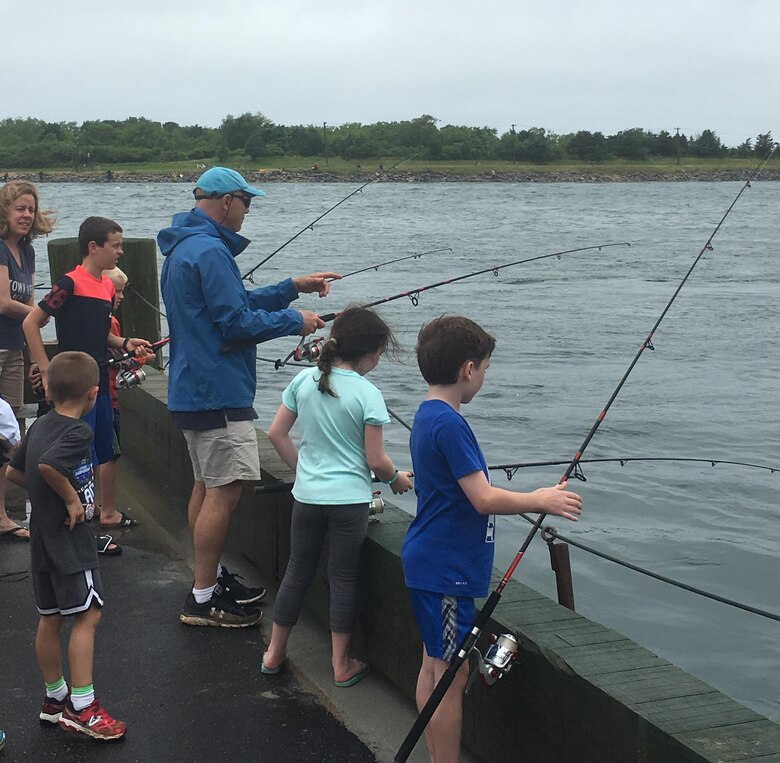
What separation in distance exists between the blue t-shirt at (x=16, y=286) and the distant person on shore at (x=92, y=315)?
306mm

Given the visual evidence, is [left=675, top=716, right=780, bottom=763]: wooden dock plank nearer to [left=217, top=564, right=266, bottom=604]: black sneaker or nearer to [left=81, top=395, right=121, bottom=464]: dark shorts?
[left=217, top=564, right=266, bottom=604]: black sneaker

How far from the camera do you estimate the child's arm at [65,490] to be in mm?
3475

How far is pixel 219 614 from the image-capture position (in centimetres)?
448

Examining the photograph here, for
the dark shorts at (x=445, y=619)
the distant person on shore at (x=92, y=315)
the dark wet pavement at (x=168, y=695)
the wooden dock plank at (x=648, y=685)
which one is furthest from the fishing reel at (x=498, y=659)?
the distant person on shore at (x=92, y=315)

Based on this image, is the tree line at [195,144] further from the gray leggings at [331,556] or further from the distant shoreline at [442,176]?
the gray leggings at [331,556]

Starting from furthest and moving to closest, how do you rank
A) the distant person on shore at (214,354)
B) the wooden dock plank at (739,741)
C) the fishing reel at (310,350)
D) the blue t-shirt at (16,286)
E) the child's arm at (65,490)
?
the blue t-shirt at (16,286), the fishing reel at (310,350), the distant person on shore at (214,354), the child's arm at (65,490), the wooden dock plank at (739,741)

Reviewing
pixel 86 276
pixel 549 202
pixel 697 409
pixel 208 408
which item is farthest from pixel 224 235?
pixel 549 202

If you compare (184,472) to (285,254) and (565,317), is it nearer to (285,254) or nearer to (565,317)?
(565,317)

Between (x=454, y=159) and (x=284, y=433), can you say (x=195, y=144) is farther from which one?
(x=284, y=433)

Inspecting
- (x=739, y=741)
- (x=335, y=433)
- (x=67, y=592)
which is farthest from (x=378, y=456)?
(x=739, y=741)

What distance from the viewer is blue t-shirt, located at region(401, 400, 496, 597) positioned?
10.0 feet

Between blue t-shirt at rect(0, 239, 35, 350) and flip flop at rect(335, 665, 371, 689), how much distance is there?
8.37 ft

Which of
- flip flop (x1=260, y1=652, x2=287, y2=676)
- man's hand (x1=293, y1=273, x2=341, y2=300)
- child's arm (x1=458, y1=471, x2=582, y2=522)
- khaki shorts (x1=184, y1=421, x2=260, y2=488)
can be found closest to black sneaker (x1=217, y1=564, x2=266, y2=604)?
khaki shorts (x1=184, y1=421, x2=260, y2=488)

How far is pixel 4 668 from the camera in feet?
13.4
